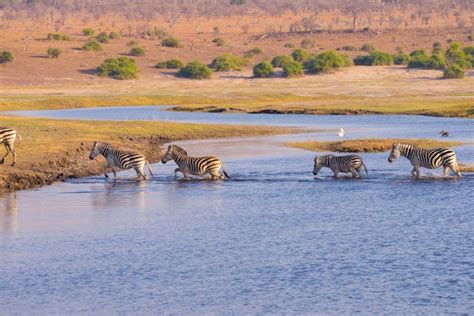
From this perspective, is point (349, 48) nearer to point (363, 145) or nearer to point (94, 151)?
point (363, 145)

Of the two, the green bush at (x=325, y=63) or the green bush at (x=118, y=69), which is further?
the green bush at (x=325, y=63)

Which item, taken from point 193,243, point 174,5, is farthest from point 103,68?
point 174,5

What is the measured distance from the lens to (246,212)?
2016cm

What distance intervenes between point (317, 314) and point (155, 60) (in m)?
69.9

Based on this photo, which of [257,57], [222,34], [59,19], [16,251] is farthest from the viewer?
[59,19]

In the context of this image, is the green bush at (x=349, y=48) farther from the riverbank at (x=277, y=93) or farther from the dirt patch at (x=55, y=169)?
the dirt patch at (x=55, y=169)

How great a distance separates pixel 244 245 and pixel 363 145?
15239 millimetres

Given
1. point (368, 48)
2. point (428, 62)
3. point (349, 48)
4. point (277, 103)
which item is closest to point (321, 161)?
point (277, 103)

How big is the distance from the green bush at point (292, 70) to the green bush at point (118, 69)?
1048cm

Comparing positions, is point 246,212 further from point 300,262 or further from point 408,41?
point 408,41

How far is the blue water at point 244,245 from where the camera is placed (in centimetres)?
1309

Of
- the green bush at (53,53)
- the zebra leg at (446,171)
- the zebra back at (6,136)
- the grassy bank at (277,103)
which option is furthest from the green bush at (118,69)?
the zebra leg at (446,171)

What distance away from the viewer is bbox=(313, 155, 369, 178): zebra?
2445cm

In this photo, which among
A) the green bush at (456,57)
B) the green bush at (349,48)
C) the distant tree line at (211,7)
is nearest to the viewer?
the green bush at (456,57)
